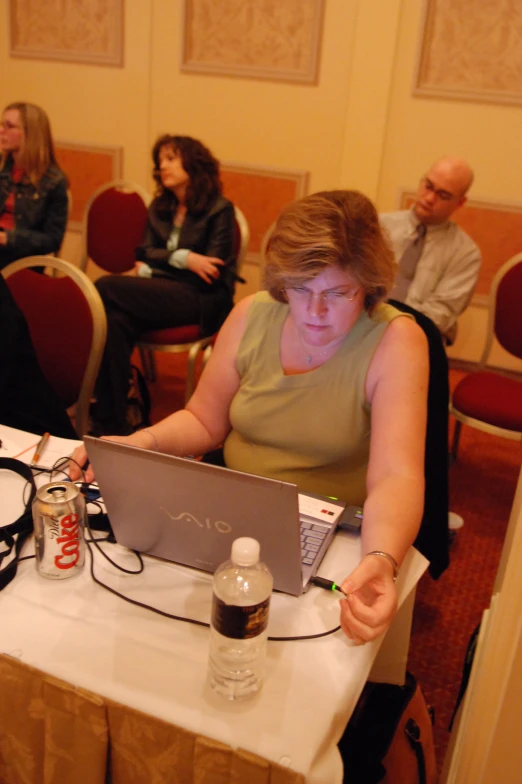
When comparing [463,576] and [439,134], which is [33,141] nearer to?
[439,134]

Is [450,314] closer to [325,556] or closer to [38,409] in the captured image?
[38,409]

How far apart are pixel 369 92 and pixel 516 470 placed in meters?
2.09

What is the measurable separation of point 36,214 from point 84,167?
1247mm

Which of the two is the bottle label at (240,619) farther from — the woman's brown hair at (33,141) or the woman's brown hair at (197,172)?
the woman's brown hair at (33,141)

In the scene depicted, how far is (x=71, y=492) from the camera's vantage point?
97cm

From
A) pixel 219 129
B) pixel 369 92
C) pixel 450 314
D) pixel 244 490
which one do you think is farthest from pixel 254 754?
pixel 219 129

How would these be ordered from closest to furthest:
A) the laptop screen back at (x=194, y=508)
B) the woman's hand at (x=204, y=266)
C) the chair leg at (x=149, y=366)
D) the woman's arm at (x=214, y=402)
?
the laptop screen back at (x=194, y=508)
the woman's arm at (x=214, y=402)
the woman's hand at (x=204, y=266)
the chair leg at (x=149, y=366)

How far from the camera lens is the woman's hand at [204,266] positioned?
2.84 metres

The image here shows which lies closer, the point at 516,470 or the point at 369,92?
the point at 516,470

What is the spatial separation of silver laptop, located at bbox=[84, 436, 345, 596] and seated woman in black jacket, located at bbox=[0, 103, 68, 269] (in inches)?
98.7

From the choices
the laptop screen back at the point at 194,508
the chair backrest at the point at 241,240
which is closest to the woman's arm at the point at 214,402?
the laptop screen back at the point at 194,508

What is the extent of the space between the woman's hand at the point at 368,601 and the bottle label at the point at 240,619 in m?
0.16

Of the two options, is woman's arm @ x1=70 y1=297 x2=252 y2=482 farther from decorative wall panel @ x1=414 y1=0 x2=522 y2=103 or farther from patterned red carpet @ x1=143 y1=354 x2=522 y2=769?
decorative wall panel @ x1=414 y1=0 x2=522 y2=103

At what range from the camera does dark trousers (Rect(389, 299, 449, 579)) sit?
4.76ft
